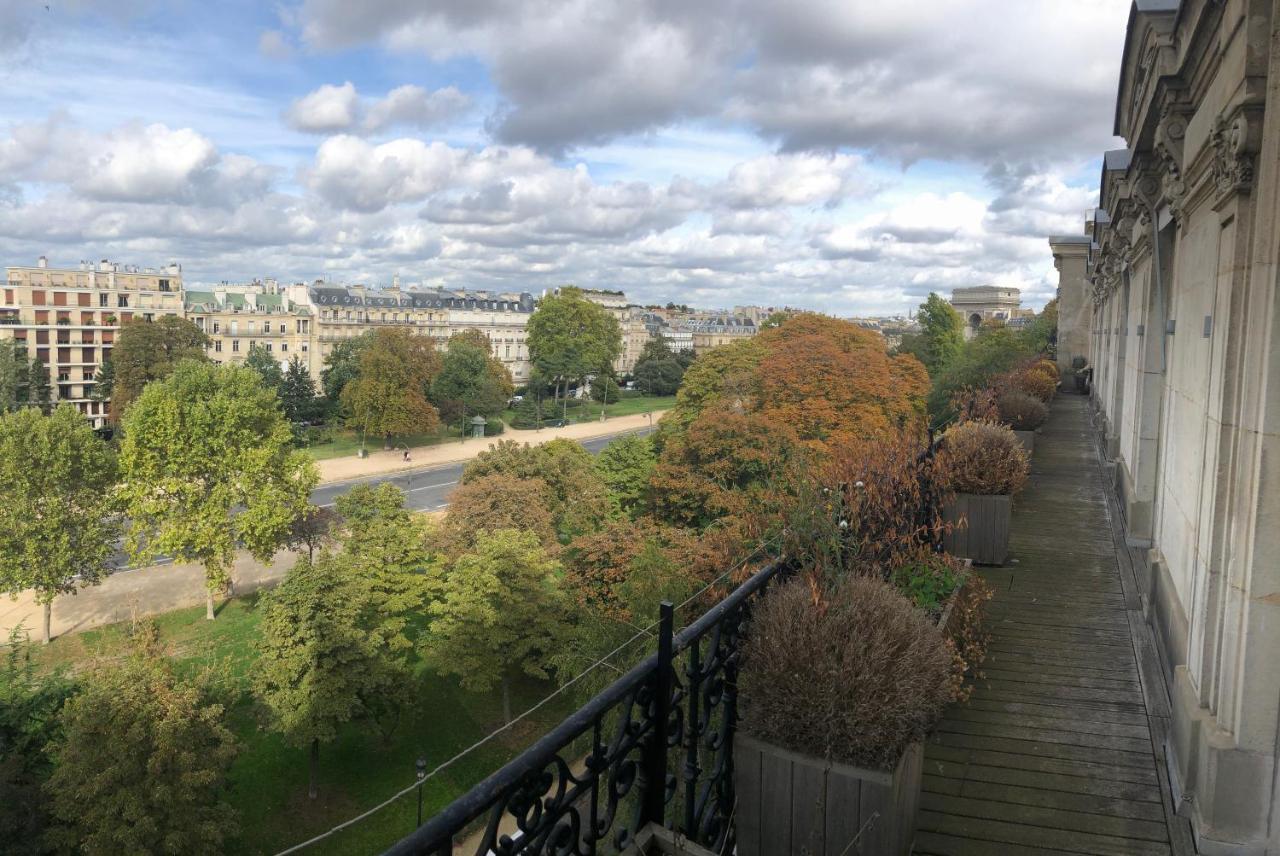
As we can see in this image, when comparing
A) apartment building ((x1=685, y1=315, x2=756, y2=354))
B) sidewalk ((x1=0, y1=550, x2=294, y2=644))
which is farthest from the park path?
apartment building ((x1=685, y1=315, x2=756, y2=354))

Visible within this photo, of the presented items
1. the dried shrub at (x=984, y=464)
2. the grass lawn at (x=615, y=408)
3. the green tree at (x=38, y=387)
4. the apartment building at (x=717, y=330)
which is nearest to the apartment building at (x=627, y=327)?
the apartment building at (x=717, y=330)

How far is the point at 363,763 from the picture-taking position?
18297 millimetres

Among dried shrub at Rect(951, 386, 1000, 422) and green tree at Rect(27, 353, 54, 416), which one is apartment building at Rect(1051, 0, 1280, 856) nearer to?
dried shrub at Rect(951, 386, 1000, 422)

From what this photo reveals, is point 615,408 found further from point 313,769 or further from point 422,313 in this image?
point 313,769

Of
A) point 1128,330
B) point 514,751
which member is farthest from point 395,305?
point 1128,330

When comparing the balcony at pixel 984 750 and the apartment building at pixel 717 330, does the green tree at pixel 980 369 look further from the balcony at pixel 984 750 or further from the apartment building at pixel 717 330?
the apartment building at pixel 717 330

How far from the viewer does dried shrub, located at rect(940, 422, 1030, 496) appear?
29.5ft

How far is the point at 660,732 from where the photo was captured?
3.21 metres

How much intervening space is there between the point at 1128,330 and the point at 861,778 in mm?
11833

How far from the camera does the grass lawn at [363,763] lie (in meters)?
15.7

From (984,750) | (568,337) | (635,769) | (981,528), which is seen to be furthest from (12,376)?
(635,769)

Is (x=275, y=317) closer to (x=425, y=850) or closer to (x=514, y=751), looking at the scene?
(x=514, y=751)

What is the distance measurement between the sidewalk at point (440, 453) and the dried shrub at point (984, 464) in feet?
104

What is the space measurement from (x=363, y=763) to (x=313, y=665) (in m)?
2.83
